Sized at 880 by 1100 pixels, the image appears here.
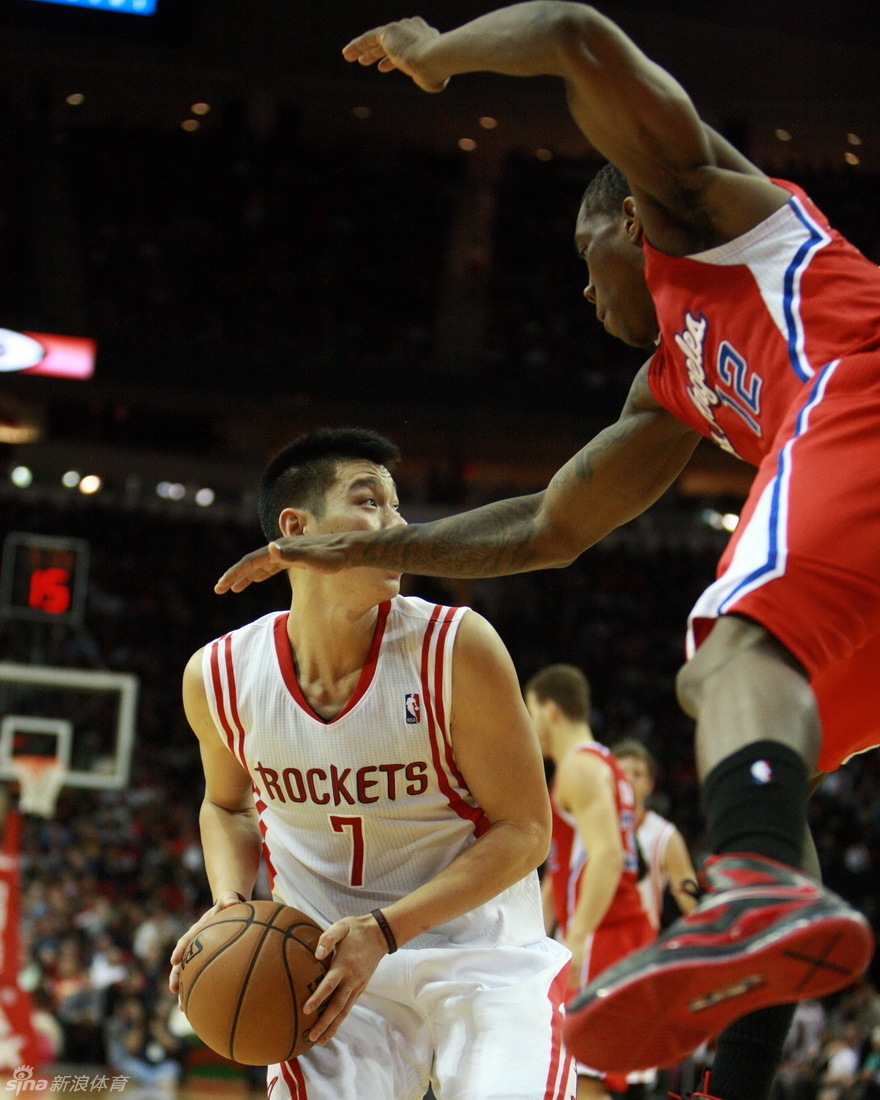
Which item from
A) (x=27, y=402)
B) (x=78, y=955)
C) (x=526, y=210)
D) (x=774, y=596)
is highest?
(x=526, y=210)

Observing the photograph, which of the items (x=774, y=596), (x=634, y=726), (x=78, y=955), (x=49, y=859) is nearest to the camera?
(x=774, y=596)

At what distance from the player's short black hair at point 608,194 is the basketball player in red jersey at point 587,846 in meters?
3.59

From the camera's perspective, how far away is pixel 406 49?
8.91 feet

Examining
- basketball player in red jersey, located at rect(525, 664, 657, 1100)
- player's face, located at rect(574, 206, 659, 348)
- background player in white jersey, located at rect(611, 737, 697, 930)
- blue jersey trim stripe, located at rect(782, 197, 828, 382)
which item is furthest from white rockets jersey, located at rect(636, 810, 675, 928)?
blue jersey trim stripe, located at rect(782, 197, 828, 382)

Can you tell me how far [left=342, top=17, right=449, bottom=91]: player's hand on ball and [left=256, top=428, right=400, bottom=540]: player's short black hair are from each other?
100cm

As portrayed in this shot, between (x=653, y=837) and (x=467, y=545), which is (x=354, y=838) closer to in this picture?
(x=467, y=545)

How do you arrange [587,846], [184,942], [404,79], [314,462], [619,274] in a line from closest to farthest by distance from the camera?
[619,274] → [184,942] → [314,462] → [587,846] → [404,79]

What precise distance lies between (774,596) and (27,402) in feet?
70.8

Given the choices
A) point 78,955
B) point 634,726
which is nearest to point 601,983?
point 78,955

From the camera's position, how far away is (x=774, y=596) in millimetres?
2100

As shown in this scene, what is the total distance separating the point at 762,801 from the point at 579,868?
16.0 ft

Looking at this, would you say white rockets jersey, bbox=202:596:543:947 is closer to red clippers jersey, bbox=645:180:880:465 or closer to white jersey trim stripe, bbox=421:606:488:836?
white jersey trim stripe, bbox=421:606:488:836

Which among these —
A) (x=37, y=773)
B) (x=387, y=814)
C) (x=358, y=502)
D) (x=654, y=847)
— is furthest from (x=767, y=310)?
(x=37, y=773)

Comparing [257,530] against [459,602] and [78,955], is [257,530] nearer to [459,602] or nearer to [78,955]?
[459,602]
